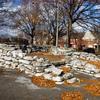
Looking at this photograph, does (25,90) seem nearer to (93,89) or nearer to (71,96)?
(71,96)

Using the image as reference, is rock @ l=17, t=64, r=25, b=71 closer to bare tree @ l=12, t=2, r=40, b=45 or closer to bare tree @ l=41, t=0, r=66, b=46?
bare tree @ l=41, t=0, r=66, b=46

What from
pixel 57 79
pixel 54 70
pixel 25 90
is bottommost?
pixel 25 90

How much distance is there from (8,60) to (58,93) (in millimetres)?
5667

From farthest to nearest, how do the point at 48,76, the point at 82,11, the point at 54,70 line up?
the point at 82,11, the point at 54,70, the point at 48,76

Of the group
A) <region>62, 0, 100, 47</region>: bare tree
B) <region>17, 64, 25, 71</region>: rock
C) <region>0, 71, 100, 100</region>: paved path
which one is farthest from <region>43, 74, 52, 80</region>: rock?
<region>62, 0, 100, 47</region>: bare tree

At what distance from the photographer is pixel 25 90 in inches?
442

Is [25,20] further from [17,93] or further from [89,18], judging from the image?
[17,93]

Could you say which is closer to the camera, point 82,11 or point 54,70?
point 54,70

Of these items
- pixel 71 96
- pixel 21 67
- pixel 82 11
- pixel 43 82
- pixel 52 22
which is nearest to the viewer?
pixel 71 96

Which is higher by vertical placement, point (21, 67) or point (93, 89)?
point (21, 67)

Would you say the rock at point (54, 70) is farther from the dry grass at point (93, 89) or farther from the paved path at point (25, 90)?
the dry grass at point (93, 89)

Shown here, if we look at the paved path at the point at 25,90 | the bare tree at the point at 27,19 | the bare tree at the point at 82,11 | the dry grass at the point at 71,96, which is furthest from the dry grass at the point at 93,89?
the bare tree at the point at 27,19

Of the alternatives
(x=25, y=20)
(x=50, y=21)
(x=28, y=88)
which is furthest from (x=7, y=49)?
(x=25, y=20)

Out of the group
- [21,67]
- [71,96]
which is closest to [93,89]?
[71,96]
